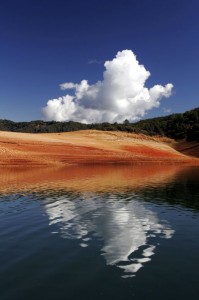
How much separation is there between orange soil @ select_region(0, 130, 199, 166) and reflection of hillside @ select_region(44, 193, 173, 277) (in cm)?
4193

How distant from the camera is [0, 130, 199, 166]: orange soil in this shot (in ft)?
221

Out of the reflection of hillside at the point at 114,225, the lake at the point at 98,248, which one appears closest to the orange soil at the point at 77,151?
the lake at the point at 98,248

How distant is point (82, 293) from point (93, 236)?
6037 mm

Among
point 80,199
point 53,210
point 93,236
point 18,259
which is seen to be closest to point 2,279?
point 18,259

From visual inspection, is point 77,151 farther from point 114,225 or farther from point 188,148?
point 114,225

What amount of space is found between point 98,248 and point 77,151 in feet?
199

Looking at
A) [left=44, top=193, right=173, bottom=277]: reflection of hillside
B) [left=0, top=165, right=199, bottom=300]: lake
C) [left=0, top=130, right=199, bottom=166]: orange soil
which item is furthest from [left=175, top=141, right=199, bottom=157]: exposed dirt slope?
[left=44, top=193, right=173, bottom=277]: reflection of hillside

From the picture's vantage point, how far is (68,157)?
7100 centimetres

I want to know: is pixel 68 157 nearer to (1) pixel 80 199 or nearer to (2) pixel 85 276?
(1) pixel 80 199

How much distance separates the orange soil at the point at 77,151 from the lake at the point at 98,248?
4136 cm

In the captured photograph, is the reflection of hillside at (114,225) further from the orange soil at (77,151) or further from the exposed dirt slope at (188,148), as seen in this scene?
the exposed dirt slope at (188,148)

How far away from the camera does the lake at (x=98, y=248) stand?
10.2 m

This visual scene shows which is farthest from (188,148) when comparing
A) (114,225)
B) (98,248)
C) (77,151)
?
(98,248)

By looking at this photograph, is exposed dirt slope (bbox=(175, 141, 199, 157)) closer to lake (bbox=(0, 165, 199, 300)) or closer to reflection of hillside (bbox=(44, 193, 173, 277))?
lake (bbox=(0, 165, 199, 300))
